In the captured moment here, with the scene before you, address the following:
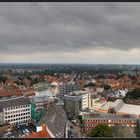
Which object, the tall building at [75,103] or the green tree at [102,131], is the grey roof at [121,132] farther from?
the tall building at [75,103]

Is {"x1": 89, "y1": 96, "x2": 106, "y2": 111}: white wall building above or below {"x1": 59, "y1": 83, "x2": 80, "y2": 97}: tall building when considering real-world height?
below

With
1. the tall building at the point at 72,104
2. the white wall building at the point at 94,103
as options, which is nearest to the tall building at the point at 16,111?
the tall building at the point at 72,104

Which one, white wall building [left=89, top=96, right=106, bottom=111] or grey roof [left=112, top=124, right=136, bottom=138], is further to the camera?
white wall building [left=89, top=96, right=106, bottom=111]

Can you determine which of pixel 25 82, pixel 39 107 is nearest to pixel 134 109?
pixel 39 107

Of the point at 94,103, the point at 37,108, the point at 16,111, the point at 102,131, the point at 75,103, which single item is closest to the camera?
the point at 102,131

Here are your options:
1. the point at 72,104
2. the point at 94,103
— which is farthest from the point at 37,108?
the point at 94,103

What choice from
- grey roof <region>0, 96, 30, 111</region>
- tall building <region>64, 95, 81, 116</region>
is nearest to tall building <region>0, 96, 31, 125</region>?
grey roof <region>0, 96, 30, 111</region>

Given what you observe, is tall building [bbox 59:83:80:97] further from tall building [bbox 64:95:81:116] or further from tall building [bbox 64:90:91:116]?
tall building [bbox 64:95:81:116]

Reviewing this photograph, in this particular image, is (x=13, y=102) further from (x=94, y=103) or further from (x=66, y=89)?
(x=66, y=89)
